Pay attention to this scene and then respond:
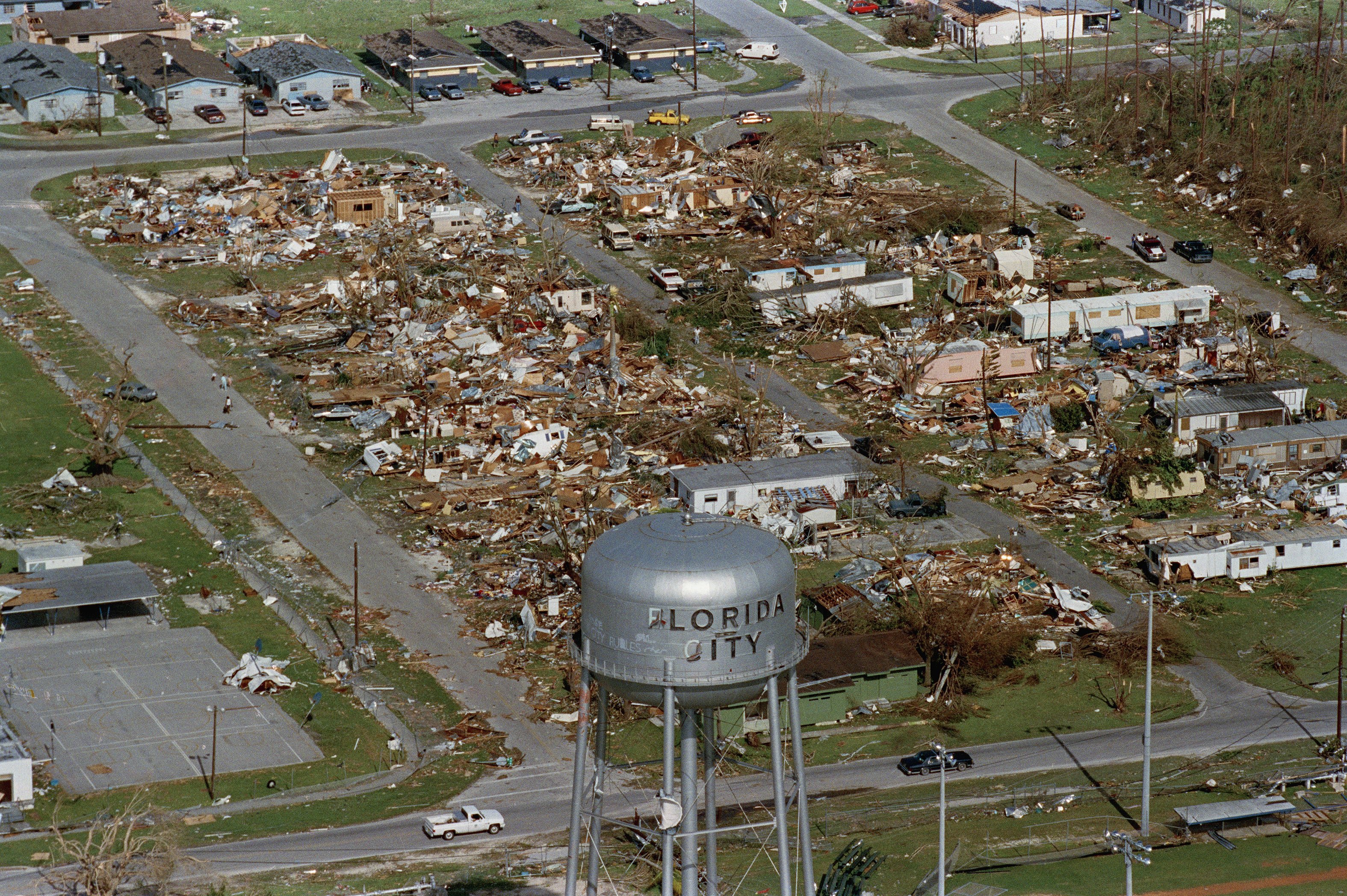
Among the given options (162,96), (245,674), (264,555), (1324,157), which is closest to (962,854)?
(245,674)

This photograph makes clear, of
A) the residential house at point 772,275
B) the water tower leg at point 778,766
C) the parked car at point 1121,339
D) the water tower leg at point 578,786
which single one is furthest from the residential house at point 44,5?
the water tower leg at point 778,766

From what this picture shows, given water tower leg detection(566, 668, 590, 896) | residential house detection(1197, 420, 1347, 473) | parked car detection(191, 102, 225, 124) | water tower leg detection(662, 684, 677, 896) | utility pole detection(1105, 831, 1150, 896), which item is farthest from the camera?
parked car detection(191, 102, 225, 124)

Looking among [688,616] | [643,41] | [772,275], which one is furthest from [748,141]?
[688,616]

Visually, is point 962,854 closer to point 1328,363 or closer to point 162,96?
point 1328,363

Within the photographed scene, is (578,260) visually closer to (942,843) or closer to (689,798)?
(942,843)

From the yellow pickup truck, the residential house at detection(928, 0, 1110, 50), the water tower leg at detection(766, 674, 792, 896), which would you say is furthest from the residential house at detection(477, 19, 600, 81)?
the water tower leg at detection(766, 674, 792, 896)

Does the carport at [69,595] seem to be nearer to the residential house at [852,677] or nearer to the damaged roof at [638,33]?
the residential house at [852,677]

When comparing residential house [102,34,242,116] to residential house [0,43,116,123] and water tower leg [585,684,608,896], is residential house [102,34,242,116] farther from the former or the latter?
water tower leg [585,684,608,896]
